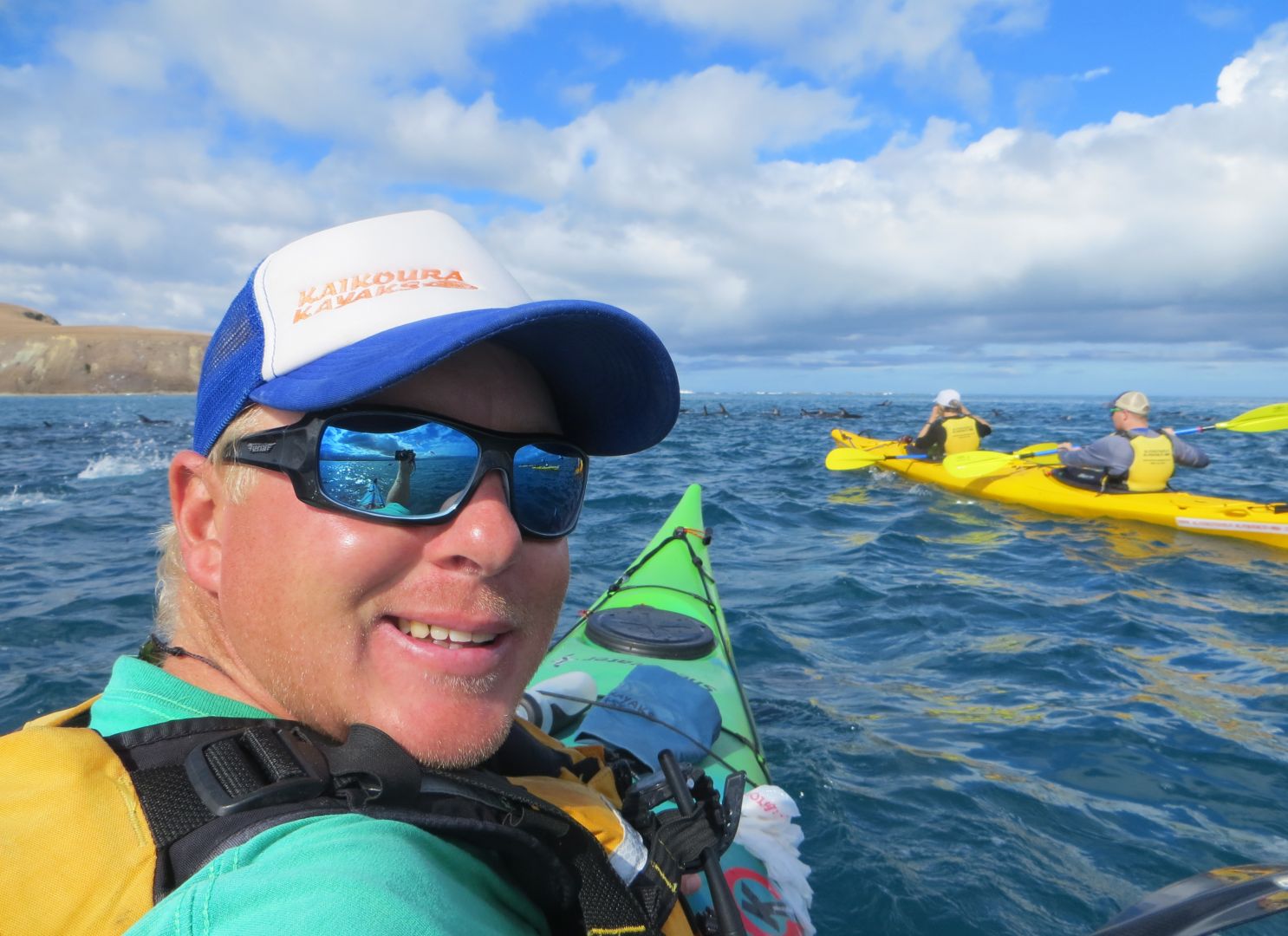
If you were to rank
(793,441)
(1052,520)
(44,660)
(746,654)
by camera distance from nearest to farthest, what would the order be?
(44,660) < (746,654) < (1052,520) < (793,441)

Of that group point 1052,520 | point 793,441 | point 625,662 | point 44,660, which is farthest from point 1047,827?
point 793,441

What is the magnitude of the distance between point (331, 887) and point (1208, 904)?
8.80ft

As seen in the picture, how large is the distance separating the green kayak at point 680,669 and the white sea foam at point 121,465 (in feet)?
42.9

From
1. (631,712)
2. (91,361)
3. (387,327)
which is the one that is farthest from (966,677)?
(91,361)

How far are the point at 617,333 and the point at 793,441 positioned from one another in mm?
24376

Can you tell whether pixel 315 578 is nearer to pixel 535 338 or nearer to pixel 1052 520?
pixel 535 338

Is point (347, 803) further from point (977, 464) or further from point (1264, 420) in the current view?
point (1264, 420)

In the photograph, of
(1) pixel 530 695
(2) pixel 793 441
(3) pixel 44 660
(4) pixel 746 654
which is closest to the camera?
(1) pixel 530 695

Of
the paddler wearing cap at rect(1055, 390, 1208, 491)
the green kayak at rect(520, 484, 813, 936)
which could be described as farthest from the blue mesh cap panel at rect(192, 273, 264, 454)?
the paddler wearing cap at rect(1055, 390, 1208, 491)

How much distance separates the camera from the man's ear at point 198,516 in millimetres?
1303

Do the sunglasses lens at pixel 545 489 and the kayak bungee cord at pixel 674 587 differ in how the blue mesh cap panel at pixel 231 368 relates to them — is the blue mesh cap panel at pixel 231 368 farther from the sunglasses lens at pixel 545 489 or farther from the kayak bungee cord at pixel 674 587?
the kayak bungee cord at pixel 674 587

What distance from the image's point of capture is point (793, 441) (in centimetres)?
2520

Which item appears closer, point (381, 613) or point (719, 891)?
point (381, 613)

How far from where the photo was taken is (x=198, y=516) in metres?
1.33
